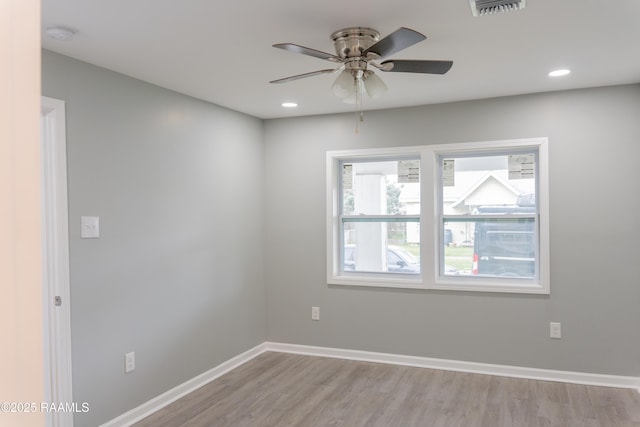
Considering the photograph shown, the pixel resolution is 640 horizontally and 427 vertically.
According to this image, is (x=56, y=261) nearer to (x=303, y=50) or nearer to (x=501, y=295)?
(x=303, y=50)

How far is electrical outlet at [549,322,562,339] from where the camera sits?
12.7ft

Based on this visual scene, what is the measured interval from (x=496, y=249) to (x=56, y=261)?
140 inches

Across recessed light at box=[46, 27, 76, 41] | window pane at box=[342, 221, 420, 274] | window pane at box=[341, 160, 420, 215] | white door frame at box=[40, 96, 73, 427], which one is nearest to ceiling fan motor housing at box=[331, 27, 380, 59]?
recessed light at box=[46, 27, 76, 41]

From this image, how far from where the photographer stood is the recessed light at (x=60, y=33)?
241 cm

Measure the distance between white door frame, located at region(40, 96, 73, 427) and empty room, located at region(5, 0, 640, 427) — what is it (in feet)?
0.04

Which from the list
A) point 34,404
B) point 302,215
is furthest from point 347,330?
point 34,404

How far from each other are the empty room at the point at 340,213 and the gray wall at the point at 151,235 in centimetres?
2

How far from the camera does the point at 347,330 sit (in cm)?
463

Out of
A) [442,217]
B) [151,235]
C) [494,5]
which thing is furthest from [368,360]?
[494,5]

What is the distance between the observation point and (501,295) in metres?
4.06

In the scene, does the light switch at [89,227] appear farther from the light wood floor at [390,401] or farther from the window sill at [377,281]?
the window sill at [377,281]

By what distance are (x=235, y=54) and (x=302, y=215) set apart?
2.20 m

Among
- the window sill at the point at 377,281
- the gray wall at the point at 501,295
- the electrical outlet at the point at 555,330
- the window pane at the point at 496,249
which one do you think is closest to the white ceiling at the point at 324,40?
the gray wall at the point at 501,295

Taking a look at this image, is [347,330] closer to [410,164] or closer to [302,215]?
[302,215]
